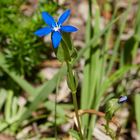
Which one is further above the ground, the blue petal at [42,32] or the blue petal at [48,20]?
the blue petal at [48,20]

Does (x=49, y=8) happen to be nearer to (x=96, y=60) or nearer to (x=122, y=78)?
(x=96, y=60)

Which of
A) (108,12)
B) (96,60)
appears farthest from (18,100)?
(108,12)

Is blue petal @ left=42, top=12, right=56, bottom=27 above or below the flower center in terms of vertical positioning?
above

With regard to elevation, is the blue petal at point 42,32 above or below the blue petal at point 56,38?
above

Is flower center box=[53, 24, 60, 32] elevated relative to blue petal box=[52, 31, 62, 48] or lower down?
elevated

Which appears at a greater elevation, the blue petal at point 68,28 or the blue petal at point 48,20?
the blue petal at point 48,20

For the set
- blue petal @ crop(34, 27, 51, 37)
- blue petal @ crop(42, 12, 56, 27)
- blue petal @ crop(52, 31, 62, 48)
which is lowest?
blue petal @ crop(52, 31, 62, 48)

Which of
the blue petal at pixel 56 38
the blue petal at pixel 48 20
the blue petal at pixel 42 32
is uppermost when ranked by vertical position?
the blue petal at pixel 48 20

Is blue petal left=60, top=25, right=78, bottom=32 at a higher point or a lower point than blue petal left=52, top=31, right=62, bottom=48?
higher
